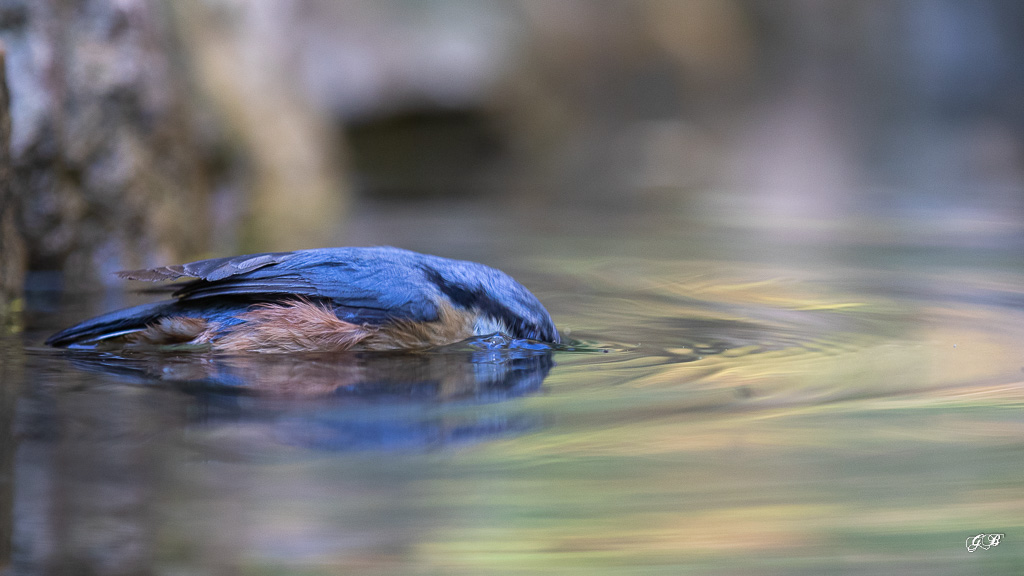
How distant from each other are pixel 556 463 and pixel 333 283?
52.9 inches

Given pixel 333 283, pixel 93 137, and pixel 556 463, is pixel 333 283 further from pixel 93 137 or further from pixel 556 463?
pixel 93 137

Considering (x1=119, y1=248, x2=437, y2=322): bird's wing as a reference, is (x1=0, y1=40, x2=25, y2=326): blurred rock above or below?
above

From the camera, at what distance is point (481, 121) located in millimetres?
14180

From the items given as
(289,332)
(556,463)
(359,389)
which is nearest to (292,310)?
(289,332)

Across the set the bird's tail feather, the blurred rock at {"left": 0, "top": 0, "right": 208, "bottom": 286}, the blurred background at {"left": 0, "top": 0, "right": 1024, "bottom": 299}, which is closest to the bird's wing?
the bird's tail feather

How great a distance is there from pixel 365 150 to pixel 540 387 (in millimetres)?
10459

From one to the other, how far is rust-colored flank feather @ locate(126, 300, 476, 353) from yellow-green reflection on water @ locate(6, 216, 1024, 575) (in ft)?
0.64

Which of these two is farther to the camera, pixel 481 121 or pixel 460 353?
pixel 481 121

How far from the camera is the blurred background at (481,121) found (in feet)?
18.5

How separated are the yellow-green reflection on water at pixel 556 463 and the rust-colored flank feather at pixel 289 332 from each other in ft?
0.64

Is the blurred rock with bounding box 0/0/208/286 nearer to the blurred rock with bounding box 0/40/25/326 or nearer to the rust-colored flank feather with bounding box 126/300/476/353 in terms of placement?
the blurred rock with bounding box 0/40/25/326

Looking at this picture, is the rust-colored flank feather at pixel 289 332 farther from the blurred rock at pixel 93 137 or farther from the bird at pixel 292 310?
the blurred rock at pixel 93 137

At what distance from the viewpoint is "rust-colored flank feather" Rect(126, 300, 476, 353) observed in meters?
3.69

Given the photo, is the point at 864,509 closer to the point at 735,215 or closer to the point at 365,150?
the point at 735,215
